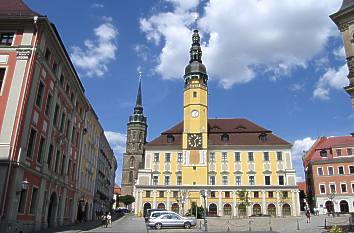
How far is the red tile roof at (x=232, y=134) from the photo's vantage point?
70.8 meters

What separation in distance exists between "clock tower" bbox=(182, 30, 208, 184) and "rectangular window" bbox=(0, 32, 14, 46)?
163ft

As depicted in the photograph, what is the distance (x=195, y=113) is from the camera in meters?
72.2

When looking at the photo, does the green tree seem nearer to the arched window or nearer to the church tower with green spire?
the church tower with green spire

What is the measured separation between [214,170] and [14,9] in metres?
52.2

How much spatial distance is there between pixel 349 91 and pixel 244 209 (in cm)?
4754

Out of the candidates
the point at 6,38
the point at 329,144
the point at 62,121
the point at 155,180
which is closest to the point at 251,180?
the point at 329,144

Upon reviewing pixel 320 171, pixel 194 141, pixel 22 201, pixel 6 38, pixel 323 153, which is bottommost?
pixel 22 201

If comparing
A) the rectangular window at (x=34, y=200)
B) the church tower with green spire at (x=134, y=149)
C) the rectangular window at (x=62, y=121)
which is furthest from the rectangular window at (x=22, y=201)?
the church tower with green spire at (x=134, y=149)

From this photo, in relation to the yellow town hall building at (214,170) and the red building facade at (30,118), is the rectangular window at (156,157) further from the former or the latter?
the red building facade at (30,118)

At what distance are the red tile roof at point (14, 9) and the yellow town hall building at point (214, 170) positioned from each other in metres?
48.5

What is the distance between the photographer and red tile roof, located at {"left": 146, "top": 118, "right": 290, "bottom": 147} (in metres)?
70.8

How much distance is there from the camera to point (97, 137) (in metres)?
50.8

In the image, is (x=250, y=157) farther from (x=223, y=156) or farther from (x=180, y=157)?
(x=180, y=157)

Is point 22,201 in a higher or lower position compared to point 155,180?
lower
